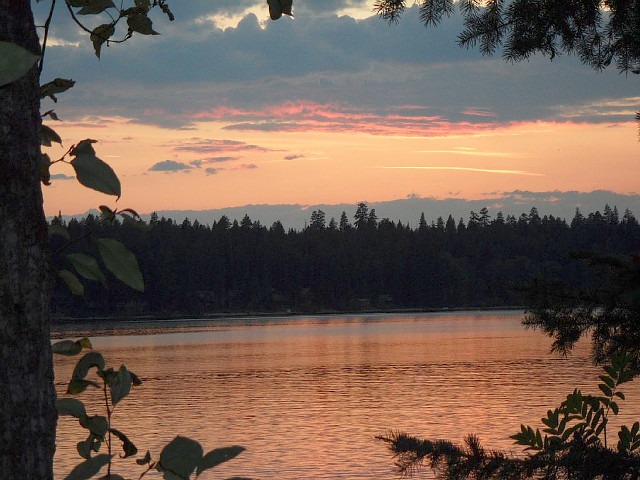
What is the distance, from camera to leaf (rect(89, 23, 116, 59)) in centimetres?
170

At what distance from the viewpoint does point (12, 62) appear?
86 centimetres

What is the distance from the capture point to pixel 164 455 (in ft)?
3.85

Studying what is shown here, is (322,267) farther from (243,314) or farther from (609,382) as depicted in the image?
(609,382)

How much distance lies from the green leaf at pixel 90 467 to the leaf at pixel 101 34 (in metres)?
0.83

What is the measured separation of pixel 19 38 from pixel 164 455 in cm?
62

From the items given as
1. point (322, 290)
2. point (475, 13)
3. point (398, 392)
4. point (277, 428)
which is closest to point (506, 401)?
point (398, 392)

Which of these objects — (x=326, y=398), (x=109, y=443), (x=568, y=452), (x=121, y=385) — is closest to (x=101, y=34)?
(x=121, y=385)

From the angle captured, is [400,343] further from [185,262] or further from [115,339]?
[185,262]

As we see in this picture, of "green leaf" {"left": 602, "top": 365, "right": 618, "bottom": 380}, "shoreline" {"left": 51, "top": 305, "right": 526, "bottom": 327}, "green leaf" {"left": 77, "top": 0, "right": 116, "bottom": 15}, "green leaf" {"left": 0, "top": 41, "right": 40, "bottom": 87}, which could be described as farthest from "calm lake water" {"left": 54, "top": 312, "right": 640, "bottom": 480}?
"shoreline" {"left": 51, "top": 305, "right": 526, "bottom": 327}

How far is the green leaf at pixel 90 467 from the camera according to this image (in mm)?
1241

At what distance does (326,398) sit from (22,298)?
41.7 metres

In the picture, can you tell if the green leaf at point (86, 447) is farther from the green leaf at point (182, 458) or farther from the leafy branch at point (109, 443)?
the green leaf at point (182, 458)

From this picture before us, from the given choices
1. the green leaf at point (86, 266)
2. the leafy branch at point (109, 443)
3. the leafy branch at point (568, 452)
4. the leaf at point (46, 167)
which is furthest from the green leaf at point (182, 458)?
the leafy branch at point (568, 452)

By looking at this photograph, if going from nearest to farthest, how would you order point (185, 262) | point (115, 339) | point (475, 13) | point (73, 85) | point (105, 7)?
1. point (105, 7)
2. point (73, 85)
3. point (475, 13)
4. point (115, 339)
5. point (185, 262)
